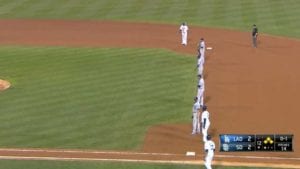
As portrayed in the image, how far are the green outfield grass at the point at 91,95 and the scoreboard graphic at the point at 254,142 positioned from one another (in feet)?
12.8

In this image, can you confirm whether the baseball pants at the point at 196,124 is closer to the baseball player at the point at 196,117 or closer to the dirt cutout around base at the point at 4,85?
the baseball player at the point at 196,117

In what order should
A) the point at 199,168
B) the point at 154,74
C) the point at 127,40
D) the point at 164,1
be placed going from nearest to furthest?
the point at 199,168, the point at 154,74, the point at 127,40, the point at 164,1

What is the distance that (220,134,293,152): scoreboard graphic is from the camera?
15.8 metres

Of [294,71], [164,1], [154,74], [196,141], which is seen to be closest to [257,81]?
[294,71]

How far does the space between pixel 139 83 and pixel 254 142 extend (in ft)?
36.3

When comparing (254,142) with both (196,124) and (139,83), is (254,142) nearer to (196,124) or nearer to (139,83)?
(196,124)

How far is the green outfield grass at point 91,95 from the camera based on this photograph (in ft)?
64.8

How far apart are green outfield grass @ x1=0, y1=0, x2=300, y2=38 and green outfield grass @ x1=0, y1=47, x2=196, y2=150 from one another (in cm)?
1071

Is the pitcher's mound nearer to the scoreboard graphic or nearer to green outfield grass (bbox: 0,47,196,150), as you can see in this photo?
green outfield grass (bbox: 0,47,196,150)

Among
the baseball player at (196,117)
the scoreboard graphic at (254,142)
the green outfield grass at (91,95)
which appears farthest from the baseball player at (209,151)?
the green outfield grass at (91,95)

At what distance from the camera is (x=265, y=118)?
70.5 feet

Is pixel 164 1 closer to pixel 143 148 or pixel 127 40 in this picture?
pixel 127 40

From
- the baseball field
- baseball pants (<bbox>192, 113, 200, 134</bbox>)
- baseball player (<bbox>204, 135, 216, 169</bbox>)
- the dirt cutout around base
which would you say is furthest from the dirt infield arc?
the dirt cutout around base

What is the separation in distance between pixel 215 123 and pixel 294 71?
30.5 ft
